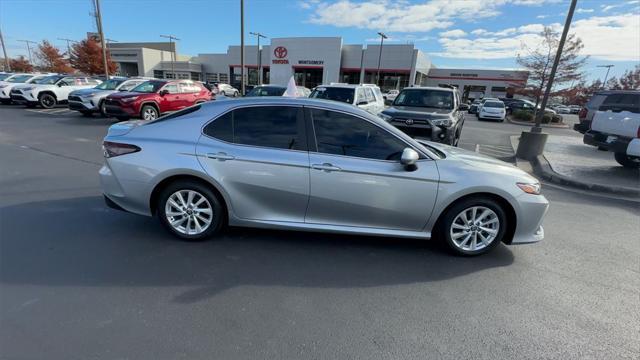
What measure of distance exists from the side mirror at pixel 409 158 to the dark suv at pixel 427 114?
5.01 metres

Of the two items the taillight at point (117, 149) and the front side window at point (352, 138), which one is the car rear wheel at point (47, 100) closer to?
the taillight at point (117, 149)

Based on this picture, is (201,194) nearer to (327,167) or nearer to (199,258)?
(199,258)

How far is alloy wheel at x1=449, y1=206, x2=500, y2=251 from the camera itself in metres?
3.58

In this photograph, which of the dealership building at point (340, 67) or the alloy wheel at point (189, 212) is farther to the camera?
the dealership building at point (340, 67)

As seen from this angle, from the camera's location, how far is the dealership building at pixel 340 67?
159 feet

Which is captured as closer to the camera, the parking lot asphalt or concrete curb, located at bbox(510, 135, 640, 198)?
the parking lot asphalt

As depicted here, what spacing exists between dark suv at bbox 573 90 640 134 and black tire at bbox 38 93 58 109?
78.9 feet

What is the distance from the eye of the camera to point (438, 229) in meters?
3.66

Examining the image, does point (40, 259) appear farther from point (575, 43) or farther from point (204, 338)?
point (575, 43)

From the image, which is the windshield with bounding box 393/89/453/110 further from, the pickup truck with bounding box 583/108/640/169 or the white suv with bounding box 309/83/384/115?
the pickup truck with bounding box 583/108/640/169

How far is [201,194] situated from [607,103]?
1578 cm

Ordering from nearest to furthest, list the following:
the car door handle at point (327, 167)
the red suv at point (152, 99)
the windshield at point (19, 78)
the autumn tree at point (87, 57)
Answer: the car door handle at point (327, 167), the red suv at point (152, 99), the windshield at point (19, 78), the autumn tree at point (87, 57)

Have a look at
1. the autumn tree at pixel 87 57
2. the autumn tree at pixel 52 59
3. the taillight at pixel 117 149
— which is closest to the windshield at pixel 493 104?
the taillight at pixel 117 149

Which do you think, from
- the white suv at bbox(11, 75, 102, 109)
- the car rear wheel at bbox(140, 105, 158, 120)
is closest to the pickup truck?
the car rear wheel at bbox(140, 105, 158, 120)
